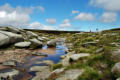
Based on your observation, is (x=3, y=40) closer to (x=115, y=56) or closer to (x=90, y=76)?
(x=90, y=76)

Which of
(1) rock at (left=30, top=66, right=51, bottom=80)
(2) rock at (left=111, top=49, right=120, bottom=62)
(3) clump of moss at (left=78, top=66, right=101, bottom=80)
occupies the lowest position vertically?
(1) rock at (left=30, top=66, right=51, bottom=80)

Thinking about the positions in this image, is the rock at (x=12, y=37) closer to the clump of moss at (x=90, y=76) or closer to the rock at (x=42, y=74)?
the rock at (x=42, y=74)

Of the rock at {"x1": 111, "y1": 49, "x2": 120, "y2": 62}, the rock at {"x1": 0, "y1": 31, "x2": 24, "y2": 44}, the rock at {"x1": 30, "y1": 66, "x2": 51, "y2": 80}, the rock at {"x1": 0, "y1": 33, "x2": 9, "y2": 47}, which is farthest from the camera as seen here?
the rock at {"x1": 0, "y1": 31, "x2": 24, "y2": 44}

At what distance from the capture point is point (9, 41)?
1586cm

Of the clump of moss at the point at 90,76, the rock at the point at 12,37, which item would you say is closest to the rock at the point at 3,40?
the rock at the point at 12,37

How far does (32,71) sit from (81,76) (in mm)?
3930

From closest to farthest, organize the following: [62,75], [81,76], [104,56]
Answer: [81,76] → [62,75] → [104,56]

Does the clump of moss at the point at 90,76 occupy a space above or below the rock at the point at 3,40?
below

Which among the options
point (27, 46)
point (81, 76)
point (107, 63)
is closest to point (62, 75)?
point (81, 76)

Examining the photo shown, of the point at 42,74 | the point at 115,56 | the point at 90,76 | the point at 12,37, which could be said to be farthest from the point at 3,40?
the point at 115,56

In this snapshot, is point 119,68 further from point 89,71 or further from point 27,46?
point 27,46

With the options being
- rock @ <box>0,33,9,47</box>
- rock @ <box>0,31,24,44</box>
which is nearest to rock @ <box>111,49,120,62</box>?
rock @ <box>0,33,9,47</box>

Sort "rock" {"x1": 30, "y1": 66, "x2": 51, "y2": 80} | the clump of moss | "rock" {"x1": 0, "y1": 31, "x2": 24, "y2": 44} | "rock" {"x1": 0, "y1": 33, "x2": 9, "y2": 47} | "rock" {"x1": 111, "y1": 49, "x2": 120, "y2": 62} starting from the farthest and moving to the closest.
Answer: "rock" {"x1": 0, "y1": 31, "x2": 24, "y2": 44} < "rock" {"x1": 0, "y1": 33, "x2": 9, "y2": 47} < "rock" {"x1": 30, "y1": 66, "x2": 51, "y2": 80} < "rock" {"x1": 111, "y1": 49, "x2": 120, "y2": 62} < the clump of moss

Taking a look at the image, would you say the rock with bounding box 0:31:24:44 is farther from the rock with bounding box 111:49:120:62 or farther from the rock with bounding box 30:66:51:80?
the rock with bounding box 111:49:120:62
